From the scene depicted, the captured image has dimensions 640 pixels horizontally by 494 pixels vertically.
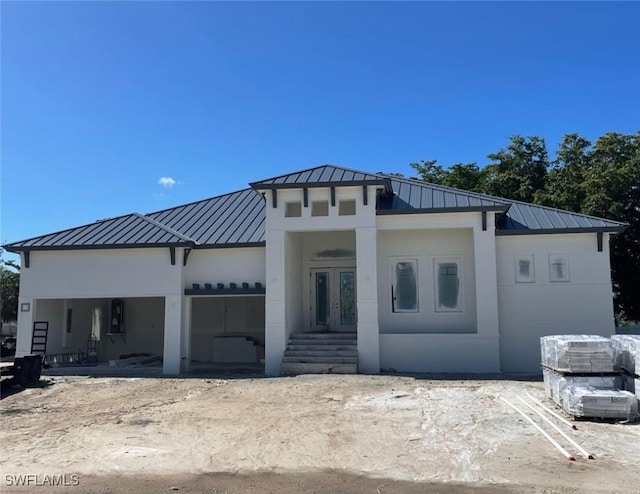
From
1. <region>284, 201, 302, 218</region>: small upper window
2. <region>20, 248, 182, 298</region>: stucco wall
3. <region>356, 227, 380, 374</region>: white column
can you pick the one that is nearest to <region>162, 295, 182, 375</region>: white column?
<region>20, 248, 182, 298</region>: stucco wall

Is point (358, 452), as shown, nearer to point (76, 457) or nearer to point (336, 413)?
point (336, 413)

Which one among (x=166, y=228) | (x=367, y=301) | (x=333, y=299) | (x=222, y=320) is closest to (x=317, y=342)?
(x=367, y=301)

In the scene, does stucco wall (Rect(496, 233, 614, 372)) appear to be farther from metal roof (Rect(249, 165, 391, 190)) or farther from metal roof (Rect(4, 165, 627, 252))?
metal roof (Rect(249, 165, 391, 190))

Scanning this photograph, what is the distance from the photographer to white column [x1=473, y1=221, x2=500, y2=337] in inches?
608

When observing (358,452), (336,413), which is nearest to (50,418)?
(336,413)

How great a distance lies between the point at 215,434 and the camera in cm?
839

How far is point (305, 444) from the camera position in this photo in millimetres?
7758

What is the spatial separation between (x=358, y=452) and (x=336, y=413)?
8.21 feet

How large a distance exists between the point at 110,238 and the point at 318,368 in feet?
26.9

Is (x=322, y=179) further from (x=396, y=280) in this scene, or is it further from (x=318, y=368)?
(x=318, y=368)

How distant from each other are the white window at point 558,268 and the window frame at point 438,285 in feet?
8.72

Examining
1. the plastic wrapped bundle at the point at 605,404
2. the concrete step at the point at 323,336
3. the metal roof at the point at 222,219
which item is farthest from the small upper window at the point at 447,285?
the plastic wrapped bundle at the point at 605,404

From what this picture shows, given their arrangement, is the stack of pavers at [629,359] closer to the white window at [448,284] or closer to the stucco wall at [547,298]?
the stucco wall at [547,298]

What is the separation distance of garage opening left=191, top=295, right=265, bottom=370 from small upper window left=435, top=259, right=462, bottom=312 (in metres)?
7.32
